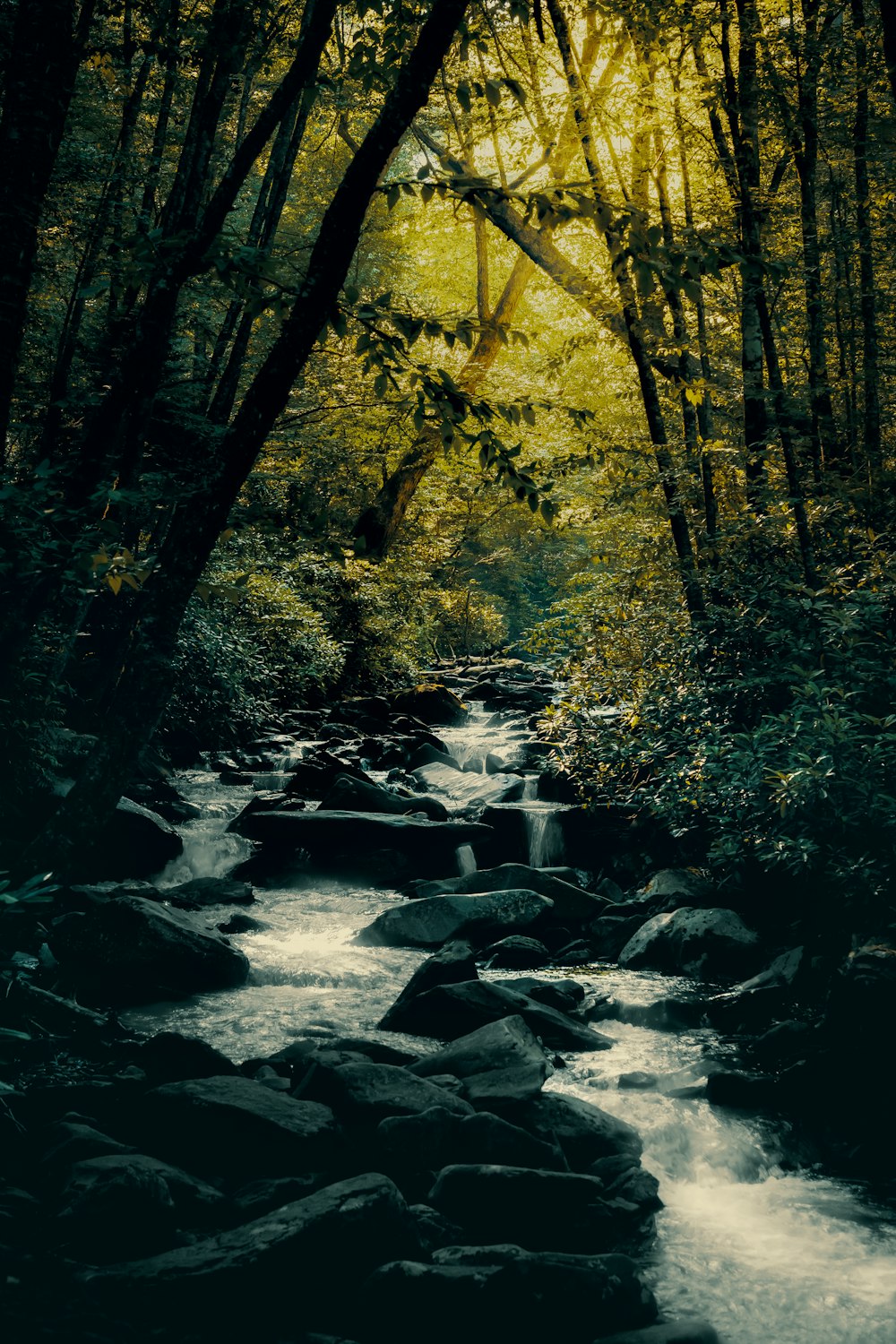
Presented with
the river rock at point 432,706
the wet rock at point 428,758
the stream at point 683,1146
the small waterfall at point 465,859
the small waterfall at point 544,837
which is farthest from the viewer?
the river rock at point 432,706

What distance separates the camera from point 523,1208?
469 cm

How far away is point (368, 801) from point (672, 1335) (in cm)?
834

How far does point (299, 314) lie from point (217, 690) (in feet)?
31.1

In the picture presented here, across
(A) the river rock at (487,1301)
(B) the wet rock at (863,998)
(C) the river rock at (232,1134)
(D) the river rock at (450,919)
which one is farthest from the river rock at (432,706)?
(A) the river rock at (487,1301)

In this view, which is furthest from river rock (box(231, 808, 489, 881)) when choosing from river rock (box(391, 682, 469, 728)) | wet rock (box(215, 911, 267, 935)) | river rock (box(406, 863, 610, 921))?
river rock (box(391, 682, 469, 728))

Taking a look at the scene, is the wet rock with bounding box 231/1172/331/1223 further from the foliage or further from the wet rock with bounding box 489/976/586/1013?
the foliage

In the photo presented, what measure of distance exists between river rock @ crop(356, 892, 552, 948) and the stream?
21 cm

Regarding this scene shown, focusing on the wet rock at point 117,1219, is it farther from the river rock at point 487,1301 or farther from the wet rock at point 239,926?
the wet rock at point 239,926

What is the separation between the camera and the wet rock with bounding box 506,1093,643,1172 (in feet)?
17.4

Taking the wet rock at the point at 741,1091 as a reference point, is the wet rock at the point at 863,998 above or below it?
above

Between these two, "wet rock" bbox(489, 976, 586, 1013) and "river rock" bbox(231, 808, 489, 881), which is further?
"river rock" bbox(231, 808, 489, 881)

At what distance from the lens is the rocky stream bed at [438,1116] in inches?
160

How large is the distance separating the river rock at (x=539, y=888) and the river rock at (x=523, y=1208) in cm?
458

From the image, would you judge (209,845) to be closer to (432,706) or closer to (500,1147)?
(500,1147)
